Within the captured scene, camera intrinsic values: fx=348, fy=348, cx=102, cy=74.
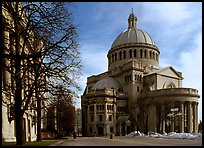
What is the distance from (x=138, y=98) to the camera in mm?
107500

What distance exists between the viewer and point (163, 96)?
330 ft

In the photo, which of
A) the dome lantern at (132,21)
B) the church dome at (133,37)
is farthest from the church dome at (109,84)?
the dome lantern at (132,21)

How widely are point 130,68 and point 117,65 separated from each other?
1521 centimetres

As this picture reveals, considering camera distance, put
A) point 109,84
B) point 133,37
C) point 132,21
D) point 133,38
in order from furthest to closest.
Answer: point 132,21
point 133,37
point 133,38
point 109,84

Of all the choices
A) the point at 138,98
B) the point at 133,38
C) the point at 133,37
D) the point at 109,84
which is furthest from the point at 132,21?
the point at 138,98

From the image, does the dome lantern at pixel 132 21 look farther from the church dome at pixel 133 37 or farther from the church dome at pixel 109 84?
the church dome at pixel 109 84

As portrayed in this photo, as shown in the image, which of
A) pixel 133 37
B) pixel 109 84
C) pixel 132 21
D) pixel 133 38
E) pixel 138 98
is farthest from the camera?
pixel 132 21

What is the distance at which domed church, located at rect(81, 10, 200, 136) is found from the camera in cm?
10044

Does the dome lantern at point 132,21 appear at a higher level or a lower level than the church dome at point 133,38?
higher

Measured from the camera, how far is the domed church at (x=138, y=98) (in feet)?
330

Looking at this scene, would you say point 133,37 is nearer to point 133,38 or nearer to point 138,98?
point 133,38

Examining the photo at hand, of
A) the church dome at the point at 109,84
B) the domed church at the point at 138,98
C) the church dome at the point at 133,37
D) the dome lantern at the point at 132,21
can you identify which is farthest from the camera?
the dome lantern at the point at 132,21

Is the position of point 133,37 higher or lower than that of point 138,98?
higher

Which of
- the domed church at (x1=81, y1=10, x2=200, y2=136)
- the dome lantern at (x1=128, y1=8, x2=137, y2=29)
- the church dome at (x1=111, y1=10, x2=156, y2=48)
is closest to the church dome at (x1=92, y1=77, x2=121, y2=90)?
the domed church at (x1=81, y1=10, x2=200, y2=136)
